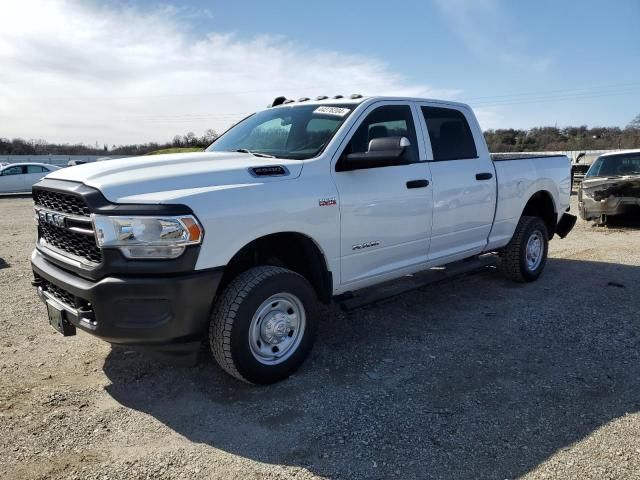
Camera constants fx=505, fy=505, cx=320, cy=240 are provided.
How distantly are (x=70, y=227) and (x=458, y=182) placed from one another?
339cm

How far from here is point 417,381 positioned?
12.0 feet

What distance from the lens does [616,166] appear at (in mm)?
10750

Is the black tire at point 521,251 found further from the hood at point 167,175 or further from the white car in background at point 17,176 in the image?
the white car in background at point 17,176

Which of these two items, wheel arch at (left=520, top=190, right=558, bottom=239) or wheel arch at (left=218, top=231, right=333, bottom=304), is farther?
wheel arch at (left=520, top=190, right=558, bottom=239)

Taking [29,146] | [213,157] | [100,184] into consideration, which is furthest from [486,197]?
[29,146]

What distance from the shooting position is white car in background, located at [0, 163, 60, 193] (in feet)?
76.7

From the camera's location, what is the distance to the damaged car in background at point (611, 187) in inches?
394

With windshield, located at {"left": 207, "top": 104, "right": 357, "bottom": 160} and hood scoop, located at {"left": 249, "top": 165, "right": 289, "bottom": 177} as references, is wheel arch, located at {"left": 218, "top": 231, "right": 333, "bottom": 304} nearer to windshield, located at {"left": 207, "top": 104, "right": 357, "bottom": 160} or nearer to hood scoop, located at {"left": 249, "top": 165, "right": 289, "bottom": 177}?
hood scoop, located at {"left": 249, "top": 165, "right": 289, "bottom": 177}

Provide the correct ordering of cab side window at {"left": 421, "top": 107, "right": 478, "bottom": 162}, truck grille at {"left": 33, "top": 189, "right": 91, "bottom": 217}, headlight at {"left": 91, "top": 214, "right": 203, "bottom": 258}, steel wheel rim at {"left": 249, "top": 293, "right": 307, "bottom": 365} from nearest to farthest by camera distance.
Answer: headlight at {"left": 91, "top": 214, "right": 203, "bottom": 258}
truck grille at {"left": 33, "top": 189, "right": 91, "bottom": 217}
steel wheel rim at {"left": 249, "top": 293, "right": 307, "bottom": 365}
cab side window at {"left": 421, "top": 107, "right": 478, "bottom": 162}

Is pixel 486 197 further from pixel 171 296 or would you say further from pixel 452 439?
pixel 171 296

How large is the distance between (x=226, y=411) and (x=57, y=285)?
1.40 m

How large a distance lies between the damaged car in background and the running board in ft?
19.1

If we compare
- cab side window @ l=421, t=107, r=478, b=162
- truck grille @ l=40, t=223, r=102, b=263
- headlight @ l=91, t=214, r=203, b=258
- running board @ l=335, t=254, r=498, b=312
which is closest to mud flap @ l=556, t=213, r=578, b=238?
running board @ l=335, t=254, r=498, b=312

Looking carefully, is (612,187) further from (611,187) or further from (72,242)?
(72,242)
